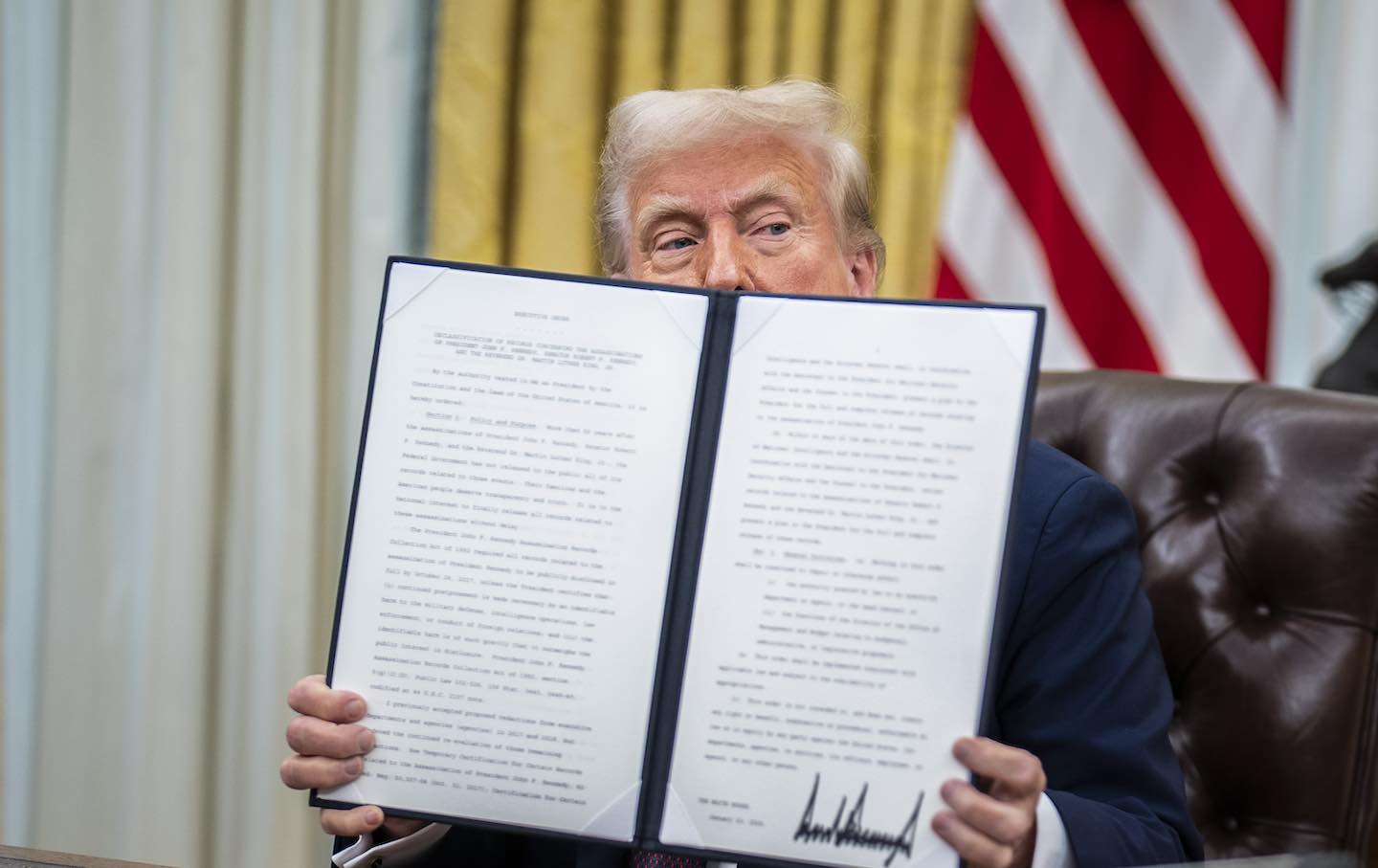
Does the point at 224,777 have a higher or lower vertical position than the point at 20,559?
lower

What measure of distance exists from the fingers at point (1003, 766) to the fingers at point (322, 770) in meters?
0.43

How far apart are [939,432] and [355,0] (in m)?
1.83

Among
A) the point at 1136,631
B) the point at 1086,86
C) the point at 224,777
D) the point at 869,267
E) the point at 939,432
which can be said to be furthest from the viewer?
the point at 224,777

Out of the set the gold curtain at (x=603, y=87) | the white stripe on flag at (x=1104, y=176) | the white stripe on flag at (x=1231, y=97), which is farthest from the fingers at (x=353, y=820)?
the white stripe on flag at (x=1231, y=97)

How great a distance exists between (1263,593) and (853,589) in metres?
0.69

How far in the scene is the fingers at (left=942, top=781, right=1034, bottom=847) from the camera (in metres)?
0.81

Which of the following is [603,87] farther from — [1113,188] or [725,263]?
[725,263]

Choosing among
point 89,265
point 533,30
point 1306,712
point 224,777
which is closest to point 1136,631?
point 1306,712

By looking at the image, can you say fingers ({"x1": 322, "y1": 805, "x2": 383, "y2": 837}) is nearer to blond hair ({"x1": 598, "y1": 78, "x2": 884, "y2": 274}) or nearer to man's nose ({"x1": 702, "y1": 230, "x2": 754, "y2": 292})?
man's nose ({"x1": 702, "y1": 230, "x2": 754, "y2": 292})

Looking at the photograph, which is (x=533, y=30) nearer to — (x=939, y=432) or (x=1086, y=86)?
(x=1086, y=86)

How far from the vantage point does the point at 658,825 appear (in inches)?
33.9

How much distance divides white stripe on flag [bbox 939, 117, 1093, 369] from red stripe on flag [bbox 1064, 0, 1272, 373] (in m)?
0.24

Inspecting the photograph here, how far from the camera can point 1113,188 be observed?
83.7 inches
